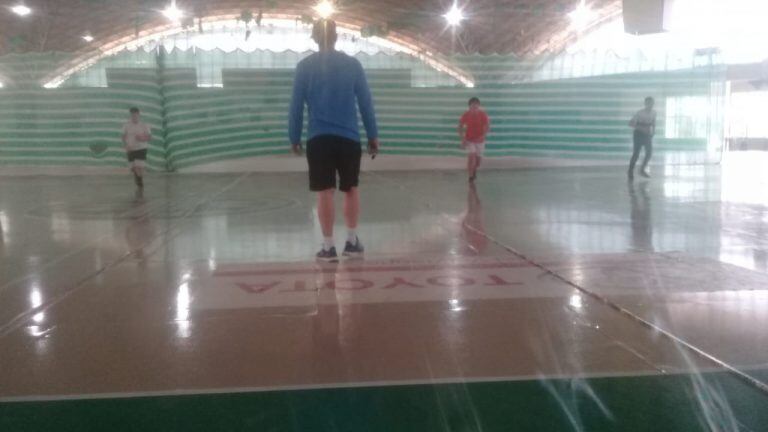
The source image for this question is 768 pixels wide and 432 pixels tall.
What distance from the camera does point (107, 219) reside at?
10.2 meters

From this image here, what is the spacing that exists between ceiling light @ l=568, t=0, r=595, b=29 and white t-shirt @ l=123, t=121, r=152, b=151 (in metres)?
27.9

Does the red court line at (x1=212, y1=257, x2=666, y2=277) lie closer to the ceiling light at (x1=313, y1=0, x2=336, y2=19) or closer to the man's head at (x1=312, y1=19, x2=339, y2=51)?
the man's head at (x1=312, y1=19, x2=339, y2=51)

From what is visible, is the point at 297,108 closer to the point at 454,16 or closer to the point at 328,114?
the point at 328,114

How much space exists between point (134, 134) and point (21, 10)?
2922cm

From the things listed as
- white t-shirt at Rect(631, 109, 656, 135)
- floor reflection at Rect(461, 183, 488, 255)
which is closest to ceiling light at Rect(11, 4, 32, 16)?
white t-shirt at Rect(631, 109, 656, 135)

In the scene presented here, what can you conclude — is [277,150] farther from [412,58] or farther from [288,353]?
[288,353]

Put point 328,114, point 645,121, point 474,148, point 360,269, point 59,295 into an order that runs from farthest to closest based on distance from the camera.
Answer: point 645,121
point 474,148
point 328,114
point 360,269
point 59,295

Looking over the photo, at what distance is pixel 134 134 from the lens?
1516 cm

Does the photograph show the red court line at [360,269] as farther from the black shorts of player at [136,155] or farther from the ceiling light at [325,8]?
the ceiling light at [325,8]

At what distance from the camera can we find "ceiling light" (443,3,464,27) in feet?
139

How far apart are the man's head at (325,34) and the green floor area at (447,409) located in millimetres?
3840

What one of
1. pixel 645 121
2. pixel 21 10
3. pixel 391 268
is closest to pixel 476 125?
pixel 645 121

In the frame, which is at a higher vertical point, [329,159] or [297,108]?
[297,108]

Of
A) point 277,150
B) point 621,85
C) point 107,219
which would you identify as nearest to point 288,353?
point 107,219
